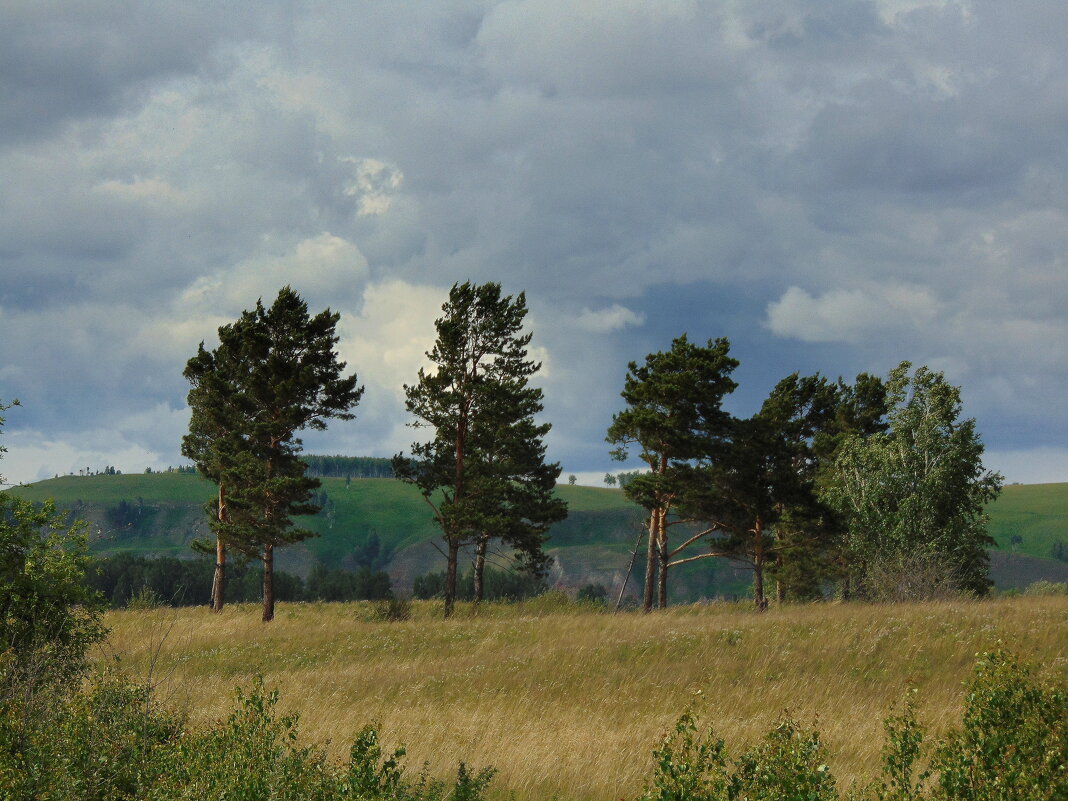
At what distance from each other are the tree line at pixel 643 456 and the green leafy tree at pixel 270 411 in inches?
3.1

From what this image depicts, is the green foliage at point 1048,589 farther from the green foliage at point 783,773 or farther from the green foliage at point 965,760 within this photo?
the green foliage at point 783,773

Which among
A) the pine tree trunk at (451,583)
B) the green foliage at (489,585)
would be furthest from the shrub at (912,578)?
the green foliage at (489,585)

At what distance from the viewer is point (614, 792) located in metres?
10.5

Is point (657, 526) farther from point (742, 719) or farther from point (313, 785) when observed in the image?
point (313, 785)

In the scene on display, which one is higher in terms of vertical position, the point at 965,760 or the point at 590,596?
the point at 965,760

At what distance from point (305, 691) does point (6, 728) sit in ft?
28.3

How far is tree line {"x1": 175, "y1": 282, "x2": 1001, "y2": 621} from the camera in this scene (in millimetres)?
38075

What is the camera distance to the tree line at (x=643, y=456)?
125ft

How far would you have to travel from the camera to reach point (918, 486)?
39719 millimetres

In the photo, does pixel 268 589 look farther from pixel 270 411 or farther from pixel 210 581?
pixel 210 581

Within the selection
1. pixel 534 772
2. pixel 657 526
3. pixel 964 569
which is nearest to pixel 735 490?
pixel 657 526

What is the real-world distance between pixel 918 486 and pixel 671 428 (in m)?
12.0

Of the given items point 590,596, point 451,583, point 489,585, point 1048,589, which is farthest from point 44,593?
point 489,585

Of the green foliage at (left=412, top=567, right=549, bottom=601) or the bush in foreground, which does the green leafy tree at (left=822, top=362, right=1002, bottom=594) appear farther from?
the green foliage at (left=412, top=567, right=549, bottom=601)
